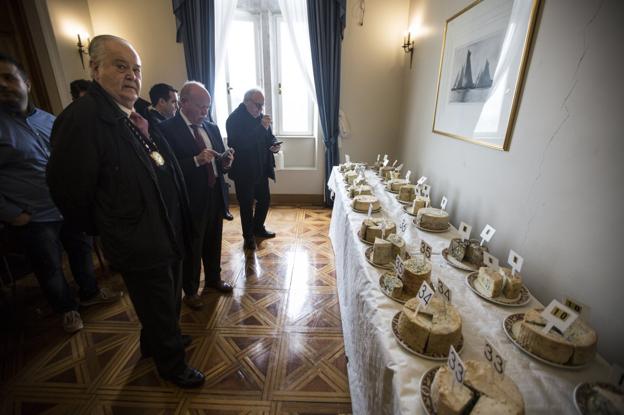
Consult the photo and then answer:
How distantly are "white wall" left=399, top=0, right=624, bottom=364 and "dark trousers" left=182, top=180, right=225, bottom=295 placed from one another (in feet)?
5.65

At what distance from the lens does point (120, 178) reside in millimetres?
1037

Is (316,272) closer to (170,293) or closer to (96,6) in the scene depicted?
(170,293)

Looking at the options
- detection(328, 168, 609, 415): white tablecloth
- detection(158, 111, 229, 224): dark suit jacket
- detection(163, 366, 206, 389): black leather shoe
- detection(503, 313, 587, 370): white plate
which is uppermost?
detection(158, 111, 229, 224): dark suit jacket

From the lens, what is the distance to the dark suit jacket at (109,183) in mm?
984

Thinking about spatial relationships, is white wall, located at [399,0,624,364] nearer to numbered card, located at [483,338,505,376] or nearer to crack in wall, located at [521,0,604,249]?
crack in wall, located at [521,0,604,249]

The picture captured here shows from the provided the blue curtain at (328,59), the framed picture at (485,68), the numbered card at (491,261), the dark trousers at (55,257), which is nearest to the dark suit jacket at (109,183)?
the dark trousers at (55,257)

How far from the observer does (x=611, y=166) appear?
90 centimetres

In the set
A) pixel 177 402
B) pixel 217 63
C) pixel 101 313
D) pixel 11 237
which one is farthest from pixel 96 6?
pixel 177 402

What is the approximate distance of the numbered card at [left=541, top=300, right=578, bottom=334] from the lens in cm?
73

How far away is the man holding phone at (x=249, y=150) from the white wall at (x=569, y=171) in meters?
1.84

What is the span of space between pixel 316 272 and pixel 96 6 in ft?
14.0

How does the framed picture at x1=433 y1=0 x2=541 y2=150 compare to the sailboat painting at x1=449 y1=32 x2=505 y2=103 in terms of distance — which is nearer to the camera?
the framed picture at x1=433 y1=0 x2=541 y2=150

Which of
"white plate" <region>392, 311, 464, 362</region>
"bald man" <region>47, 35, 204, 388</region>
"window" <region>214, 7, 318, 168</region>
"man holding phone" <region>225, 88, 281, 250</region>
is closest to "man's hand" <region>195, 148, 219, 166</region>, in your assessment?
"bald man" <region>47, 35, 204, 388</region>

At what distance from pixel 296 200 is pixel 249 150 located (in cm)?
186
